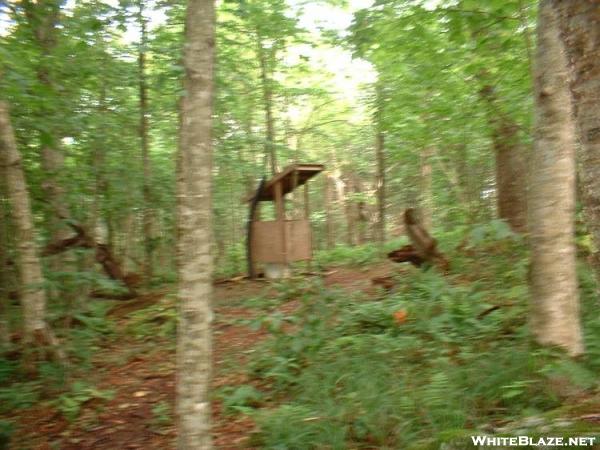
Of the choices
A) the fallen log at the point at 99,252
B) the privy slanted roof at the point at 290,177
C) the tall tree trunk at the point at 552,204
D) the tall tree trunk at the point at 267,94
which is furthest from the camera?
the tall tree trunk at the point at 267,94

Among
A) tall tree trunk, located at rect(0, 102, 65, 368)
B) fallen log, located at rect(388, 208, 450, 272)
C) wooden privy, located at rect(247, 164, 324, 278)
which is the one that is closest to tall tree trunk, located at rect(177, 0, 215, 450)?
tall tree trunk, located at rect(0, 102, 65, 368)

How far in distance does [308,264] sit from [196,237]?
8571mm

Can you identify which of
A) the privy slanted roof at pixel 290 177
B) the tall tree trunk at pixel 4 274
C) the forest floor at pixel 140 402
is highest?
the privy slanted roof at pixel 290 177

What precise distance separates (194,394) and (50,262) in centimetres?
583

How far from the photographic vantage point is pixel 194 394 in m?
4.67

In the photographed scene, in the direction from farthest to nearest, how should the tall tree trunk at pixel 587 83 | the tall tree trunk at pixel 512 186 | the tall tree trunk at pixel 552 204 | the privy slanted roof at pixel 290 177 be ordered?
the privy slanted roof at pixel 290 177 < the tall tree trunk at pixel 512 186 < the tall tree trunk at pixel 552 204 < the tall tree trunk at pixel 587 83

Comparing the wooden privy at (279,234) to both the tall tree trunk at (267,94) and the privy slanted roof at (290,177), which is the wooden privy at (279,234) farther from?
the tall tree trunk at (267,94)

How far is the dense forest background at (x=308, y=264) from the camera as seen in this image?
209 inches

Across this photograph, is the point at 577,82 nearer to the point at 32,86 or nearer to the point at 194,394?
the point at 194,394

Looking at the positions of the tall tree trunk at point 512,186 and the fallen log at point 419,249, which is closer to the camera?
the fallen log at point 419,249

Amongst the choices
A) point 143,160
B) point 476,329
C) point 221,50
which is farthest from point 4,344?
point 221,50

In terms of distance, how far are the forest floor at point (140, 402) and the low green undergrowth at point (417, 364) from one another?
0.40 m

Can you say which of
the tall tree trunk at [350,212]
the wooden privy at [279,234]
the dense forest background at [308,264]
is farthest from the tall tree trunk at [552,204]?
the tall tree trunk at [350,212]

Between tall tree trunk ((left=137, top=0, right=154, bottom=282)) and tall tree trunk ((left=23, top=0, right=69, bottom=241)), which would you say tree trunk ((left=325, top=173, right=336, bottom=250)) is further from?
tall tree trunk ((left=23, top=0, right=69, bottom=241))
